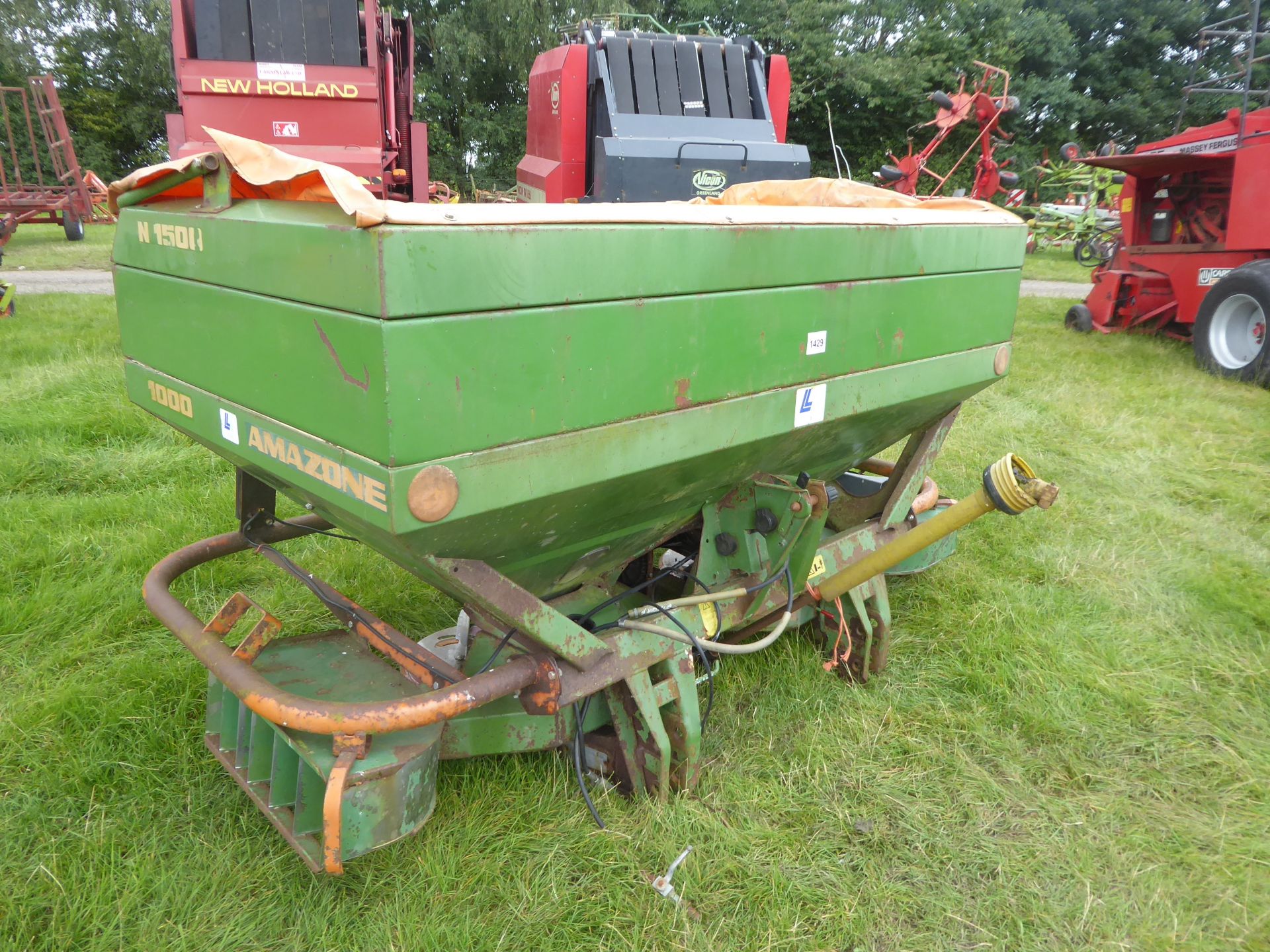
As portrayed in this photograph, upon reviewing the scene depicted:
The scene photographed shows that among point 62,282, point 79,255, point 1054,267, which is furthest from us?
point 1054,267

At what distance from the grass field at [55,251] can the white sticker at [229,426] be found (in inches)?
476

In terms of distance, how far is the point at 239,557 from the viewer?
12.1 feet

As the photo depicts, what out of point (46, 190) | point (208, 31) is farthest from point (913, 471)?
point (46, 190)

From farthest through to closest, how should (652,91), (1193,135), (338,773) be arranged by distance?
(1193,135)
(652,91)
(338,773)

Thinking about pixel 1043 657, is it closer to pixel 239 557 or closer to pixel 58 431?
pixel 239 557

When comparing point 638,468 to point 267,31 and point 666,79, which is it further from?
point 267,31

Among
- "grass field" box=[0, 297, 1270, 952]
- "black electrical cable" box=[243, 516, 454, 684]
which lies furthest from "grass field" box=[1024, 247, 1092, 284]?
Result: "black electrical cable" box=[243, 516, 454, 684]

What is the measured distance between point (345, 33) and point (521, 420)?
5.74 m

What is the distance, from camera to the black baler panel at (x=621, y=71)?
448 cm

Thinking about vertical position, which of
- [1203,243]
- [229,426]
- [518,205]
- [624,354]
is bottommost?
[229,426]

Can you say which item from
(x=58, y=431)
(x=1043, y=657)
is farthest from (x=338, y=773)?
(x=58, y=431)

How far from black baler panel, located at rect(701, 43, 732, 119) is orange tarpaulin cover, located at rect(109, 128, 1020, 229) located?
2.08 metres

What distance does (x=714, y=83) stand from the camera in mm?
4691

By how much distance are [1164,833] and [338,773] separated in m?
2.10
